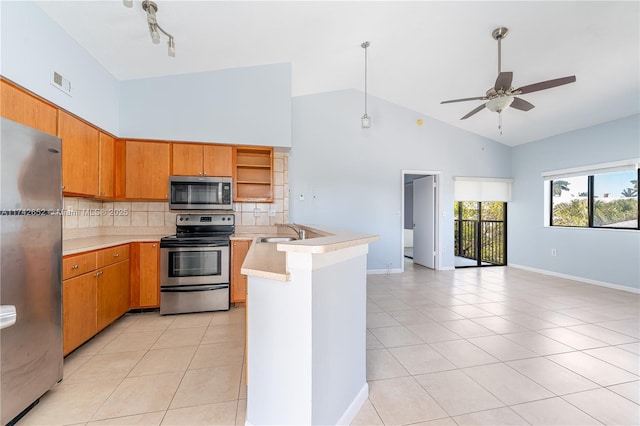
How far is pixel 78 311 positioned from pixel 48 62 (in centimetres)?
204

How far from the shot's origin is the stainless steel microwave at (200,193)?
11.2 feet

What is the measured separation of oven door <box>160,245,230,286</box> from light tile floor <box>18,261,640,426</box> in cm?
40

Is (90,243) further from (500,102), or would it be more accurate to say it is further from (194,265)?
(500,102)

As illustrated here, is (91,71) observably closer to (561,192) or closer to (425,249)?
(425,249)

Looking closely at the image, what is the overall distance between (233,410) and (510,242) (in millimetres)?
6375

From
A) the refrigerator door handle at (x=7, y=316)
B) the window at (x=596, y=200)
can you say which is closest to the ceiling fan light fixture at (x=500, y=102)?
the window at (x=596, y=200)

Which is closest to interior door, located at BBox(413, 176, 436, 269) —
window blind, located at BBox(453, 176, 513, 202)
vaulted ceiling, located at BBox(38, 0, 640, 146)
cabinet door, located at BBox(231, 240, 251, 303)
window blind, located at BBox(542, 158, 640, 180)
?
window blind, located at BBox(453, 176, 513, 202)

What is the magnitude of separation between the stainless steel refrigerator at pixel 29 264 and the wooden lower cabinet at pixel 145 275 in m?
1.39

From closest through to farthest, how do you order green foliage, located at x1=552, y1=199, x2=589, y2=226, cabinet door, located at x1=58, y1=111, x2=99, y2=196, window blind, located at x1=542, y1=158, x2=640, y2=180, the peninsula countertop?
the peninsula countertop
cabinet door, located at x1=58, y1=111, x2=99, y2=196
window blind, located at x1=542, y1=158, x2=640, y2=180
green foliage, located at x1=552, y1=199, x2=589, y2=226

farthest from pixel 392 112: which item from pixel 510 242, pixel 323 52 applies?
pixel 510 242

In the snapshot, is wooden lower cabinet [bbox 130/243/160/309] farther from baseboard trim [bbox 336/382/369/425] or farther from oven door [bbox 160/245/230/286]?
baseboard trim [bbox 336/382/369/425]

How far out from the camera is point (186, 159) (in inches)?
137

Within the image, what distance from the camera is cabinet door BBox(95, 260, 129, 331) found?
2.50 meters

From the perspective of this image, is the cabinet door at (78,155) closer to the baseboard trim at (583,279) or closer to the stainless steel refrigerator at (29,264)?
the stainless steel refrigerator at (29,264)
